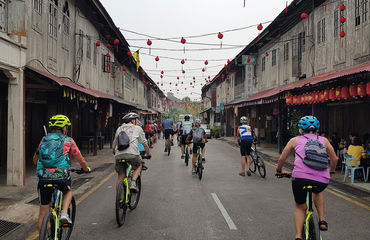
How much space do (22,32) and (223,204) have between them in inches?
285

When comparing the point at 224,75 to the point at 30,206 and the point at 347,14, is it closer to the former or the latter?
the point at 347,14

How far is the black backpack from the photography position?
5.34 m

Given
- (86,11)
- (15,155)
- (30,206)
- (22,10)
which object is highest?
(86,11)

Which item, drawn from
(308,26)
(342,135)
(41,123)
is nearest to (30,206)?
(41,123)

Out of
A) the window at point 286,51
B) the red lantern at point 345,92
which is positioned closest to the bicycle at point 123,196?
the red lantern at point 345,92

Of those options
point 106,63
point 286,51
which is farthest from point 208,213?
point 106,63

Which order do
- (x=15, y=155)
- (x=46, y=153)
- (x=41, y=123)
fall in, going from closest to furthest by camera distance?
(x=46, y=153)
(x=15, y=155)
(x=41, y=123)

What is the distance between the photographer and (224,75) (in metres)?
38.0

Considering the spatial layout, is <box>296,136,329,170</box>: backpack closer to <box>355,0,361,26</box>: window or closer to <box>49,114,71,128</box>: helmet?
<box>49,114,71,128</box>: helmet

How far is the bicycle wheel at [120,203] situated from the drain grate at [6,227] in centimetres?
172

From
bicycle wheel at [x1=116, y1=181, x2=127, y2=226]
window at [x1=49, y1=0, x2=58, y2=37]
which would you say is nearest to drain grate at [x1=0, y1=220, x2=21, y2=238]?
bicycle wheel at [x1=116, y1=181, x2=127, y2=226]

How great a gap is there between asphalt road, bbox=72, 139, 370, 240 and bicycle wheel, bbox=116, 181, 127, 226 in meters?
0.13

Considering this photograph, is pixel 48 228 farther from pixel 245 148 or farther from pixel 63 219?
pixel 245 148

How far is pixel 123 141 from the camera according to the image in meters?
5.35
